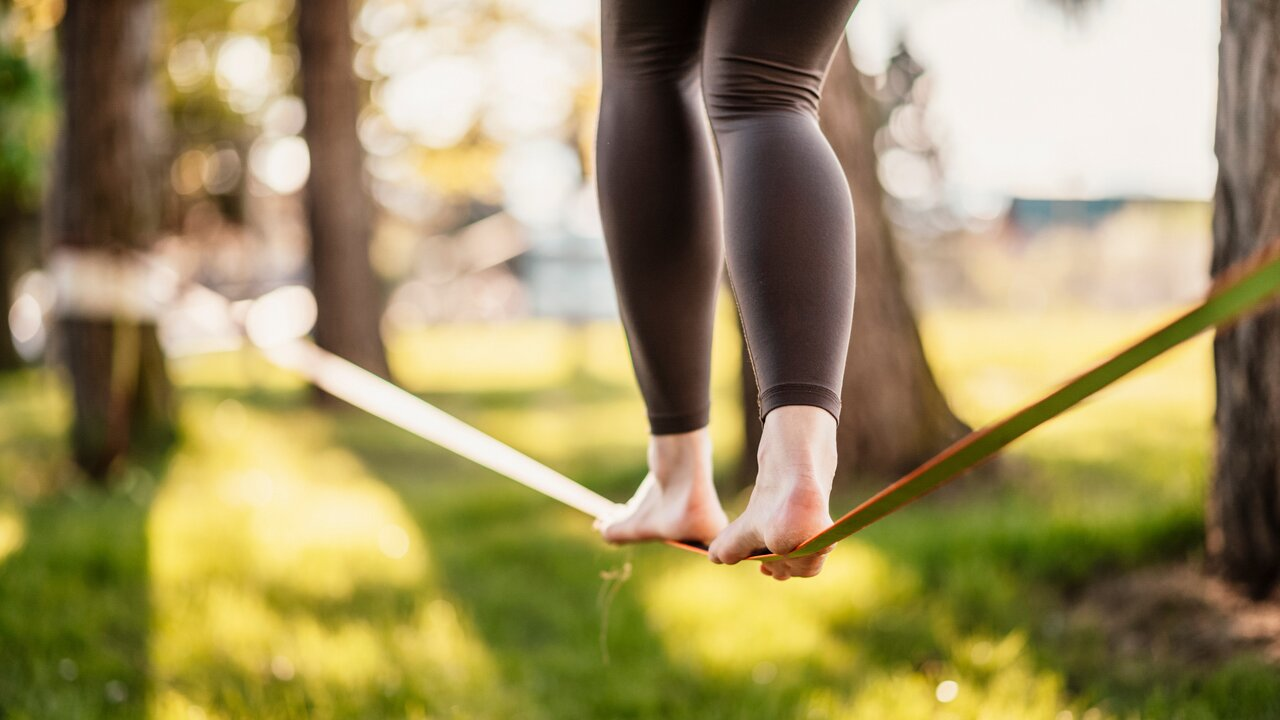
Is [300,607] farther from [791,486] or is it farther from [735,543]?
[791,486]

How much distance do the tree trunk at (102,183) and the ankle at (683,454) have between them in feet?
10.4

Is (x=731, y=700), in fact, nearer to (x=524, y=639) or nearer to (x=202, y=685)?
(x=524, y=639)

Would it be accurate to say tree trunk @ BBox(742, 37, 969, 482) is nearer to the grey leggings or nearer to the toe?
the grey leggings

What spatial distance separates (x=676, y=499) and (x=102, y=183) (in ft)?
11.0

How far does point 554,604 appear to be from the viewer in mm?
2664

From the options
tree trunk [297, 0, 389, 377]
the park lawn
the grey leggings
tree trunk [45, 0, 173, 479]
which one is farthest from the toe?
tree trunk [297, 0, 389, 377]

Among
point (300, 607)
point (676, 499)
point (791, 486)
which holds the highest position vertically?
point (791, 486)

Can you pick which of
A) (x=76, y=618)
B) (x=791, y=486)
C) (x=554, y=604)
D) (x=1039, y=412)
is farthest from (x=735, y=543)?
(x=76, y=618)

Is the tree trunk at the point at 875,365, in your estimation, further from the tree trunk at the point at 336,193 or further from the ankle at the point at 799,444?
the tree trunk at the point at 336,193

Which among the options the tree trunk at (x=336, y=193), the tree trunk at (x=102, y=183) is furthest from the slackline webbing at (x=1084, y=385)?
the tree trunk at (x=336, y=193)

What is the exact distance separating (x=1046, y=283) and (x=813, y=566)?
1282 cm

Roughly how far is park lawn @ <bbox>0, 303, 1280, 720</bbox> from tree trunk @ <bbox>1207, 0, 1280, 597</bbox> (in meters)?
0.27

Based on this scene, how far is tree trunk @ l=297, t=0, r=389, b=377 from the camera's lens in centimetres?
700

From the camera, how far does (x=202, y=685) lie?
1.94m
